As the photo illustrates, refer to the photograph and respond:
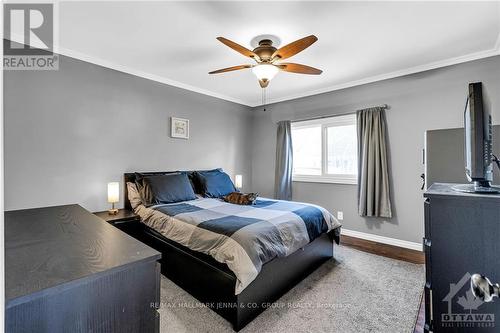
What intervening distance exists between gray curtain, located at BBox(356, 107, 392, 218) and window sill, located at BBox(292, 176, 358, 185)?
0.72 feet

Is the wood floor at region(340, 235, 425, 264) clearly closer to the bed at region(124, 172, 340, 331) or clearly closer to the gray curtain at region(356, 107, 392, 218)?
the gray curtain at region(356, 107, 392, 218)

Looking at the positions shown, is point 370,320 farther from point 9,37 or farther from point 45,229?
point 9,37

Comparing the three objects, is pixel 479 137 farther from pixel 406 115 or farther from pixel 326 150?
pixel 326 150

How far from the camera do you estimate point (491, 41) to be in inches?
97.9

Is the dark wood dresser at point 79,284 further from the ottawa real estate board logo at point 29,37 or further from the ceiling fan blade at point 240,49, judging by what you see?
the ottawa real estate board logo at point 29,37

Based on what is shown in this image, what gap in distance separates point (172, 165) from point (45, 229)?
2658 millimetres

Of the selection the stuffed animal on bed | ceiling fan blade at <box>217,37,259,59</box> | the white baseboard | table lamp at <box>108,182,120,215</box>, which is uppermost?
ceiling fan blade at <box>217,37,259,59</box>

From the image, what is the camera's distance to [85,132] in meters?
2.89

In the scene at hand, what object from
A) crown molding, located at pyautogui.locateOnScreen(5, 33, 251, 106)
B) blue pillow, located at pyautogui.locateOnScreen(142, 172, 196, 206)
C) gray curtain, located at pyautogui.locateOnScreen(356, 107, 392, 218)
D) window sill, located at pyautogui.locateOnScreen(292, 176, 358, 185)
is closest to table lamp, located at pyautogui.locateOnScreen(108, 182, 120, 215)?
blue pillow, located at pyautogui.locateOnScreen(142, 172, 196, 206)

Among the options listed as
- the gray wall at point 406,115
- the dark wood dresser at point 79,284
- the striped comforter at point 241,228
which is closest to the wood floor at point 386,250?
the gray wall at point 406,115

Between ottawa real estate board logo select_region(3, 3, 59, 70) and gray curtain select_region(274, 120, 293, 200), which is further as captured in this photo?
gray curtain select_region(274, 120, 293, 200)

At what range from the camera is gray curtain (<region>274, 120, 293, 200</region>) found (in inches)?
178

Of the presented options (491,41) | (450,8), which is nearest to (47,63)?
(450,8)

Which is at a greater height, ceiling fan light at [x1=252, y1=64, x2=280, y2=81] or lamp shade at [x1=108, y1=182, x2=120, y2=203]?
ceiling fan light at [x1=252, y1=64, x2=280, y2=81]
